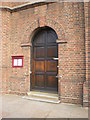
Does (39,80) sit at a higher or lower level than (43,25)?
lower

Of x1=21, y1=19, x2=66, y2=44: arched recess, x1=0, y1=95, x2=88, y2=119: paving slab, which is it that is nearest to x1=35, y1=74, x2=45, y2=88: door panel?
x1=0, y1=95, x2=88, y2=119: paving slab

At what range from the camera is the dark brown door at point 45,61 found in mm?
5828

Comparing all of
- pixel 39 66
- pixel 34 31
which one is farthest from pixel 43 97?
pixel 34 31

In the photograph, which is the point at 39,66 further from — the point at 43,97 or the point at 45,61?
the point at 43,97

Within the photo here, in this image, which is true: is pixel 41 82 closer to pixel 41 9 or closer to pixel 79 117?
pixel 79 117

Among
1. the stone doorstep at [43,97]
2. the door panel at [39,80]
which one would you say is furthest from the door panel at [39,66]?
the stone doorstep at [43,97]

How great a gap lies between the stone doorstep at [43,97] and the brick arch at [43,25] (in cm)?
242

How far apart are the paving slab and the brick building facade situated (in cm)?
56

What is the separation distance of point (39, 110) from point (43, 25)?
3.47 m

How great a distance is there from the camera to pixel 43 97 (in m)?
5.50

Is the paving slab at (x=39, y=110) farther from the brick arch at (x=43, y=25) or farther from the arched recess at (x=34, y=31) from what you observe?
the brick arch at (x=43, y=25)

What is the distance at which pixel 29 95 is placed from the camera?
584 centimetres

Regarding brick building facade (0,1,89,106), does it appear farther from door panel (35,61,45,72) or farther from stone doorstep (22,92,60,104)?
stone doorstep (22,92,60,104)

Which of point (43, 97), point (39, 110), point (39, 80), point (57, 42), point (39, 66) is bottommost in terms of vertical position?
point (39, 110)
